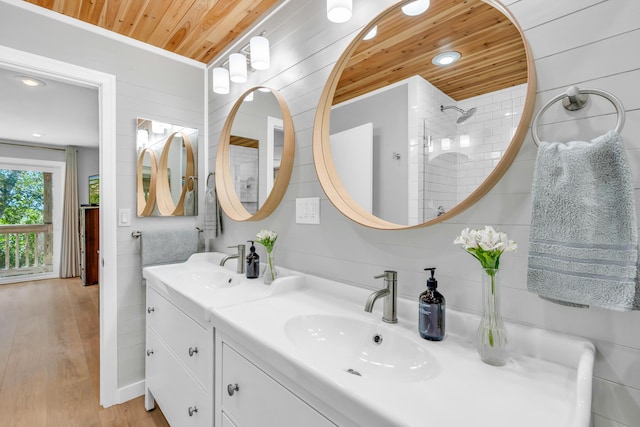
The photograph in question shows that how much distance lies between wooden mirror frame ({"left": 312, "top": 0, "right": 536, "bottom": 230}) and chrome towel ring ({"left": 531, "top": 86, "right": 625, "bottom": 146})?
48 millimetres

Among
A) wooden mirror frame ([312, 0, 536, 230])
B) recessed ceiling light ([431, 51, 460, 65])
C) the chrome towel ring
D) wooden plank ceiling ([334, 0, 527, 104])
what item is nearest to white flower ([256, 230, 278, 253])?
wooden mirror frame ([312, 0, 536, 230])

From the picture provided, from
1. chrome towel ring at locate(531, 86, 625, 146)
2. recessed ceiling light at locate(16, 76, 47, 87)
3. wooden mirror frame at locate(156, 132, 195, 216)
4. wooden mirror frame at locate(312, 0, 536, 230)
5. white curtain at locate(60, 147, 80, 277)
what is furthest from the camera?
white curtain at locate(60, 147, 80, 277)

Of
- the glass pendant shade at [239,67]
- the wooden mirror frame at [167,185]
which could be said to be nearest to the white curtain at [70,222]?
the wooden mirror frame at [167,185]

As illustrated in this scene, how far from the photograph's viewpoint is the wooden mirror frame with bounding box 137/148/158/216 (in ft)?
6.78

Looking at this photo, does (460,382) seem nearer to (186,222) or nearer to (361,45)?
(361,45)

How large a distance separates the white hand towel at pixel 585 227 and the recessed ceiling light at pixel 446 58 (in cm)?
46

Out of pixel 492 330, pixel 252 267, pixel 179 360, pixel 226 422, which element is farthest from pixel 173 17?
pixel 492 330

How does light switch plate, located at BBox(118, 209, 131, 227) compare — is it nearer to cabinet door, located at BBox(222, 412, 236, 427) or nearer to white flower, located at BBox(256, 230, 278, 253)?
white flower, located at BBox(256, 230, 278, 253)

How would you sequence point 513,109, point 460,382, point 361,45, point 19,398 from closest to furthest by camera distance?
point 460,382, point 513,109, point 361,45, point 19,398

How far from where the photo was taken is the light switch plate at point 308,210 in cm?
144

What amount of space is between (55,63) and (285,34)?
53.5 inches

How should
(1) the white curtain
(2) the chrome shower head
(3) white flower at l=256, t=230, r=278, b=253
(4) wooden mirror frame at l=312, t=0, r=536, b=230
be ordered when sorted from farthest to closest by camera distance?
1. (1) the white curtain
2. (3) white flower at l=256, t=230, r=278, b=253
3. (2) the chrome shower head
4. (4) wooden mirror frame at l=312, t=0, r=536, b=230

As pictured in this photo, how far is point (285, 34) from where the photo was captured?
166cm

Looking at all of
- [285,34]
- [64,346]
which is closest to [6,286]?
[64,346]
